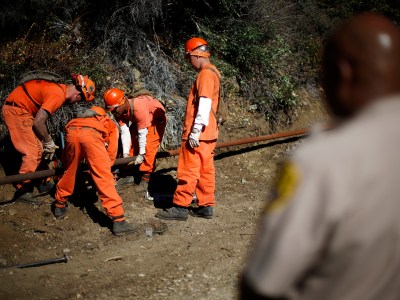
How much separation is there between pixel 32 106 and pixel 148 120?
165 cm

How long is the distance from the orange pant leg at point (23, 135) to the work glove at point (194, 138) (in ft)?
7.58

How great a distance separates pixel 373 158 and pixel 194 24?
938cm

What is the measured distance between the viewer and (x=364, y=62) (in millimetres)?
1194

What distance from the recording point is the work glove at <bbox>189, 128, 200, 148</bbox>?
211 inches

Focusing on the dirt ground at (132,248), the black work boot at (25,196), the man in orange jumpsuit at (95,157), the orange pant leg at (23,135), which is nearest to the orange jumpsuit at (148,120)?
the dirt ground at (132,248)

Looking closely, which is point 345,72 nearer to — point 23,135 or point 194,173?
point 194,173

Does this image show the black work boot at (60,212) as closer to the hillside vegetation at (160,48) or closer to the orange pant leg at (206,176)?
the orange pant leg at (206,176)

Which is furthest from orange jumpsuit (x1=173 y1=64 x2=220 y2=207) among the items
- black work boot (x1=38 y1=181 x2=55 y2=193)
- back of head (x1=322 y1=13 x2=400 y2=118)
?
back of head (x1=322 y1=13 x2=400 y2=118)

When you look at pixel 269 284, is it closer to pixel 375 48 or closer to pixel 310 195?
pixel 310 195

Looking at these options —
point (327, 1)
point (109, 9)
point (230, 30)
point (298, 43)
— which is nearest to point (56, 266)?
point (109, 9)

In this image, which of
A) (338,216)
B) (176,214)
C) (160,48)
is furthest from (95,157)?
(160,48)

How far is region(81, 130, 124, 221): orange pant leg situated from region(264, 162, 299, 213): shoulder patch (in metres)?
4.21

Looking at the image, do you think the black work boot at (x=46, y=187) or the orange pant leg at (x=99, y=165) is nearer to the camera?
the orange pant leg at (x=99, y=165)

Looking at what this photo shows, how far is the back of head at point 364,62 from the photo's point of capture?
1191 mm
